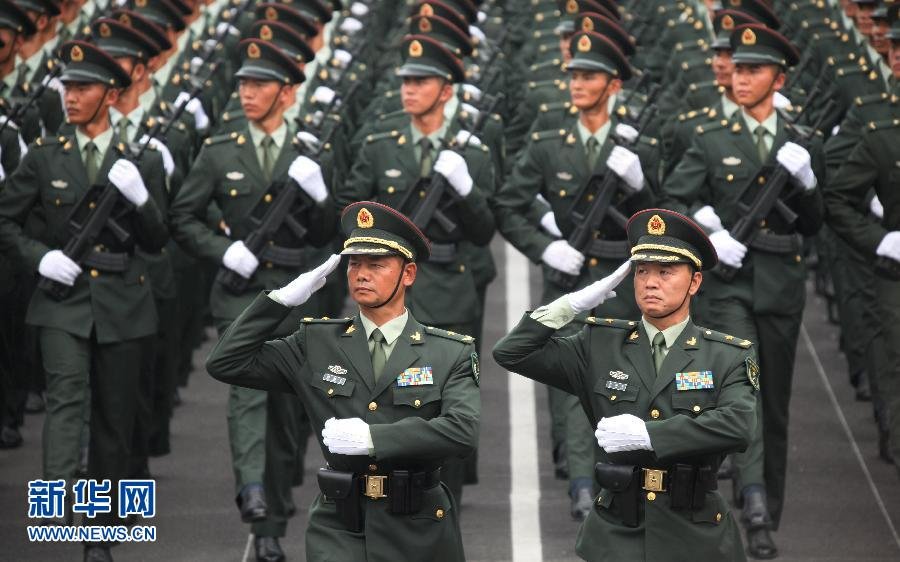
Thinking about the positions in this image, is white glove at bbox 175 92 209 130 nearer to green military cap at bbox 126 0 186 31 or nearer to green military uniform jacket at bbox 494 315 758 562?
green military cap at bbox 126 0 186 31

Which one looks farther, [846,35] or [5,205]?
[846,35]

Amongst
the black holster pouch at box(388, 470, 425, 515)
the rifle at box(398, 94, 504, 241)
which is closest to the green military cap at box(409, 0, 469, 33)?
the rifle at box(398, 94, 504, 241)

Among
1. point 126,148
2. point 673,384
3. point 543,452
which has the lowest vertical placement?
point 543,452

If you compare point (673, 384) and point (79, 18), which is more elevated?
point (79, 18)

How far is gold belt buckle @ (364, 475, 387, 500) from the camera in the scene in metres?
8.20

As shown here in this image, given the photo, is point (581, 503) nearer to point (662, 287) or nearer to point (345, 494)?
point (662, 287)

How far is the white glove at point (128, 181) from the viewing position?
11055 mm

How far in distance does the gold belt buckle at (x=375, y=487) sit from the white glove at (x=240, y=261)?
11.2 feet

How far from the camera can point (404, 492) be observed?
8.20 m

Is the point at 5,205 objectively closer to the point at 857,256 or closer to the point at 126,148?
the point at 126,148

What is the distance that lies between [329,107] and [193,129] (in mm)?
1667

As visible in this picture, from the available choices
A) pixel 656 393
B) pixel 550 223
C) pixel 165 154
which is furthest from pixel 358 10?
pixel 656 393

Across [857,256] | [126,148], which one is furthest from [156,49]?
[857,256]

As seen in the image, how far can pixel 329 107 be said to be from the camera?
12.8 meters
